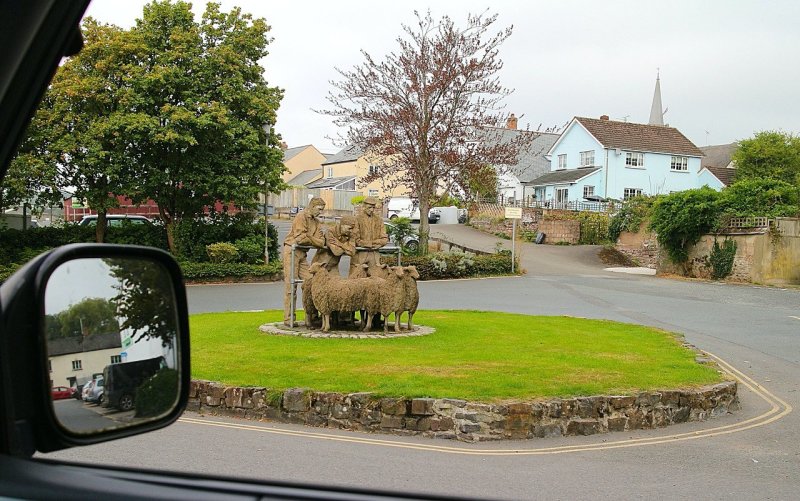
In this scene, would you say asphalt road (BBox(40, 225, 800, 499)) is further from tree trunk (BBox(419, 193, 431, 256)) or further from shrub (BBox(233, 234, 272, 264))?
tree trunk (BBox(419, 193, 431, 256))

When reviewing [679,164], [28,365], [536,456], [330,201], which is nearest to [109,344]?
[28,365]

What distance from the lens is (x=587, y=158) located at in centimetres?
5728

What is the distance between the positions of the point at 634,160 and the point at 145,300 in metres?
56.7

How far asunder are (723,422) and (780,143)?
5038cm

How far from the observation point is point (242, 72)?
30.1 metres

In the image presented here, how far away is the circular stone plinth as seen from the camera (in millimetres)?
13961

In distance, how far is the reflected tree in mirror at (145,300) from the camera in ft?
5.89

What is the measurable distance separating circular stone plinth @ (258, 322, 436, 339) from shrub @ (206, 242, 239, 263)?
13.5 meters

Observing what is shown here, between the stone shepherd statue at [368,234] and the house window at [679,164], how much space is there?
45580 millimetres

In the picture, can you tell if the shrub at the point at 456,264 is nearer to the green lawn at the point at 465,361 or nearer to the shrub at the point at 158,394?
the green lawn at the point at 465,361

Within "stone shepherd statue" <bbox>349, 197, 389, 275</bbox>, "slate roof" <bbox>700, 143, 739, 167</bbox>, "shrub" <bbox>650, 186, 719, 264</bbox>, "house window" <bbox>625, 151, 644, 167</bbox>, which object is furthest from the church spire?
"stone shepherd statue" <bbox>349, 197, 389, 275</bbox>

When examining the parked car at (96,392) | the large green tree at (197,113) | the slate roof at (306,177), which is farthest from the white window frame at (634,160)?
the parked car at (96,392)

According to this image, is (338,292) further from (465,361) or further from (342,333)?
(465,361)

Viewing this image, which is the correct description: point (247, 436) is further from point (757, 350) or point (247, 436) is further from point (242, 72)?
point (242, 72)
